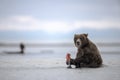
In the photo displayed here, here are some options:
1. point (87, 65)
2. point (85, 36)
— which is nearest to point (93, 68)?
point (87, 65)

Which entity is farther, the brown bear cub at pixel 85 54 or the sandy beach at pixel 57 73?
the brown bear cub at pixel 85 54

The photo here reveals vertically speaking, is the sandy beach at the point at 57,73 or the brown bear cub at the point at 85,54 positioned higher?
the brown bear cub at the point at 85,54

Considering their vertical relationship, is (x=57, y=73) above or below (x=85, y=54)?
below

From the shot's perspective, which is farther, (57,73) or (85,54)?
(85,54)

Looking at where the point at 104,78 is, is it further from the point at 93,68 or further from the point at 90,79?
the point at 93,68

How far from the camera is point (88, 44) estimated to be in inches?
464

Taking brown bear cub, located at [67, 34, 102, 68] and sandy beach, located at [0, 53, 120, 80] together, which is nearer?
sandy beach, located at [0, 53, 120, 80]

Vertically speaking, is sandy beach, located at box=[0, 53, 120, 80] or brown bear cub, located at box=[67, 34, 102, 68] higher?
brown bear cub, located at box=[67, 34, 102, 68]

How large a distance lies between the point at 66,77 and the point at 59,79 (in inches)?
17.4

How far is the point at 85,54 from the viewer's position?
11633mm

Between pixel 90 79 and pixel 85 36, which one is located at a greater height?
pixel 85 36

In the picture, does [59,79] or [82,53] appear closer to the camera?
[59,79]

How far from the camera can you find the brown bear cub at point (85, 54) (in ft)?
38.2

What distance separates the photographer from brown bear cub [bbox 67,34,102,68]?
1163 cm
